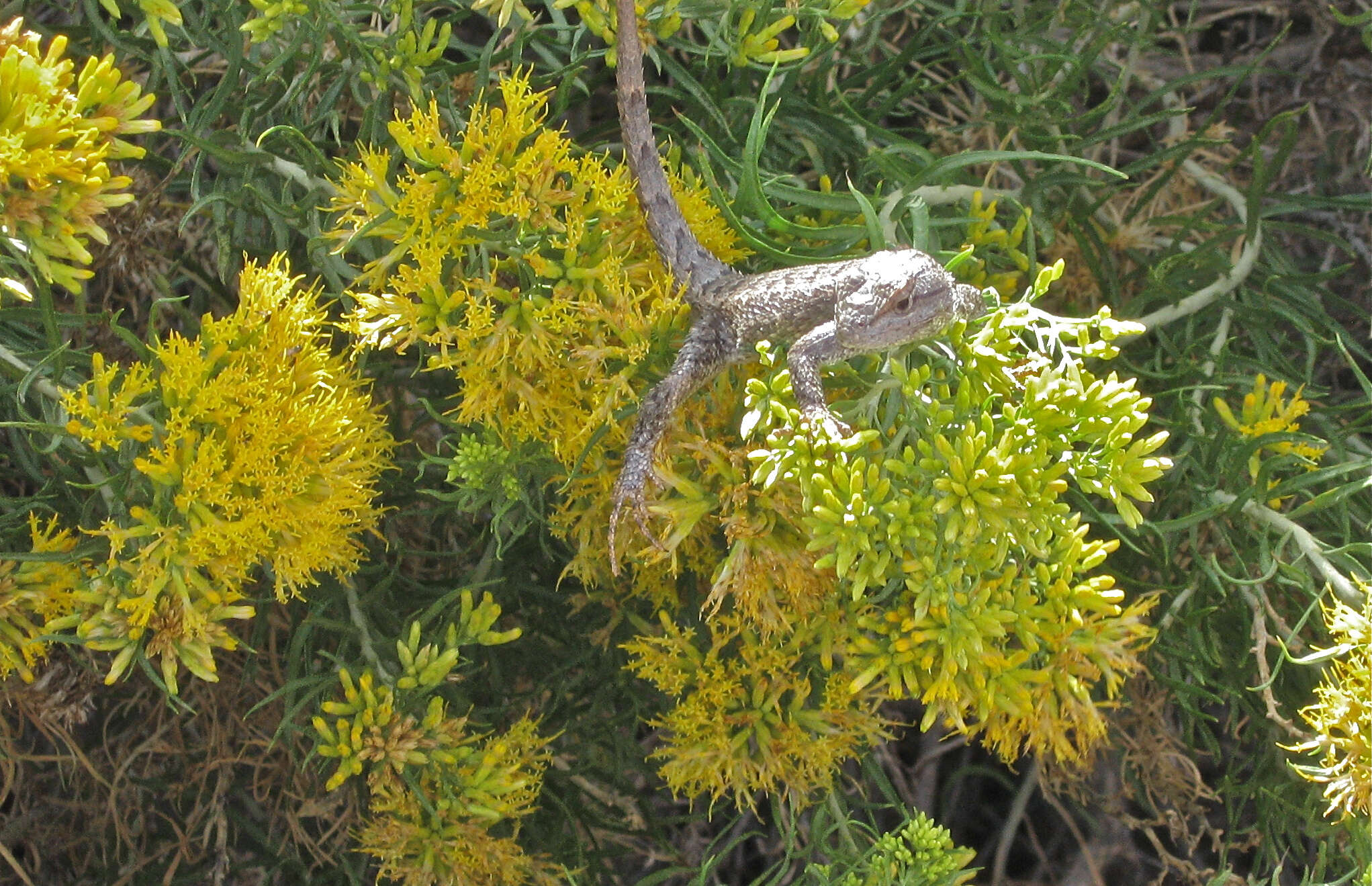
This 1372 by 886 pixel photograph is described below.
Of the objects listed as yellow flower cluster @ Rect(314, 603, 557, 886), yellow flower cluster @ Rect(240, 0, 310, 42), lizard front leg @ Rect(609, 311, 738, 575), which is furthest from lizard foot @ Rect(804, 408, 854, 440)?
yellow flower cluster @ Rect(240, 0, 310, 42)

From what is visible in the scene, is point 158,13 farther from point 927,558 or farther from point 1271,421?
point 1271,421

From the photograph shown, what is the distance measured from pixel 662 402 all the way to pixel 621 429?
10cm

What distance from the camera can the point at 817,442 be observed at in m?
1.11

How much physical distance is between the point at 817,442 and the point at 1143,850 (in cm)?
165

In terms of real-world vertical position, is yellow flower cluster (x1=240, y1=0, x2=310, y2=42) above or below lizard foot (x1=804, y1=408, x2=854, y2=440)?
above

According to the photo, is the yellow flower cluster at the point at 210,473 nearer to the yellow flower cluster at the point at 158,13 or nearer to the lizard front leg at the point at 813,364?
the yellow flower cluster at the point at 158,13

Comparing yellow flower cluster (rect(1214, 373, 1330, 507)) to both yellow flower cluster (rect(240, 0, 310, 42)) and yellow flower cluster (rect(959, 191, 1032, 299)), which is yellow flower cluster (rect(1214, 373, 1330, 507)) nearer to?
yellow flower cluster (rect(959, 191, 1032, 299))

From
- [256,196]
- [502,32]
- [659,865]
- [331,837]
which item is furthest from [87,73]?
[659,865]

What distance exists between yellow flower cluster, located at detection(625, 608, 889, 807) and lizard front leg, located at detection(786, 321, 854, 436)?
1.06 ft

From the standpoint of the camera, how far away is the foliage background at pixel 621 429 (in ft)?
4.64

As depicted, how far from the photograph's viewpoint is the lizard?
1.19 meters

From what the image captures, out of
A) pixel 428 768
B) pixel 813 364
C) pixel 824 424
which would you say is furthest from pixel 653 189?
pixel 428 768

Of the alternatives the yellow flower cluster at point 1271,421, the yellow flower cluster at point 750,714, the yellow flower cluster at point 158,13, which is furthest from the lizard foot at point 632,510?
the yellow flower cluster at point 1271,421

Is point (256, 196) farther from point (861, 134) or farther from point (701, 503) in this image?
point (861, 134)
